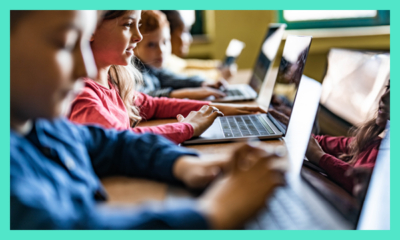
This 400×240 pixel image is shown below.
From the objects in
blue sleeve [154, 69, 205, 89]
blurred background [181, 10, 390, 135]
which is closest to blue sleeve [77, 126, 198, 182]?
blue sleeve [154, 69, 205, 89]

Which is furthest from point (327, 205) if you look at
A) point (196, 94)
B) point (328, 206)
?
point (196, 94)

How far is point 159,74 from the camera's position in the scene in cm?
153

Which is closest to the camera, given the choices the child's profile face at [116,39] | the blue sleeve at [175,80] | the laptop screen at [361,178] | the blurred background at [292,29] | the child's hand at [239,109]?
the laptop screen at [361,178]

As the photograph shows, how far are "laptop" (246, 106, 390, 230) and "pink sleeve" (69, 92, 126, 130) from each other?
0.99 feet

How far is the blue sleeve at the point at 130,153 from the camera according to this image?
0.47m

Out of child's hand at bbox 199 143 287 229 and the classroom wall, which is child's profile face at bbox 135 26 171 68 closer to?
child's hand at bbox 199 143 287 229

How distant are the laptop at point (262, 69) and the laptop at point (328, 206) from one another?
0.71 meters

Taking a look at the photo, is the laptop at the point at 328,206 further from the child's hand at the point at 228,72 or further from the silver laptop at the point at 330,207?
the child's hand at the point at 228,72

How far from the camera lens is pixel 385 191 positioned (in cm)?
47

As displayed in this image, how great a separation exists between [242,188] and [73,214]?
→ 166 mm

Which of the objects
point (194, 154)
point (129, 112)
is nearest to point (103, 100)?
point (129, 112)

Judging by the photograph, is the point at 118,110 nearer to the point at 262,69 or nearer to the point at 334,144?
the point at 334,144

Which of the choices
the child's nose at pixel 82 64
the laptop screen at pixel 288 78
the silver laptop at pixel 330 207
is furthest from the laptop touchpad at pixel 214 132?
the child's nose at pixel 82 64

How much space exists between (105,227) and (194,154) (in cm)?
18
